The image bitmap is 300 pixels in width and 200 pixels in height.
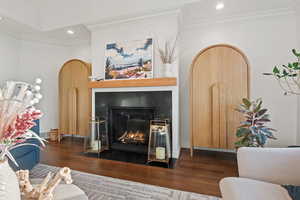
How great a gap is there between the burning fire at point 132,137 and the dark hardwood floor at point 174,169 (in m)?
0.55

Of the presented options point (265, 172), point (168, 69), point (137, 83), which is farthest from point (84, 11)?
point (265, 172)

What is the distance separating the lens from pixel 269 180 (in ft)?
3.59

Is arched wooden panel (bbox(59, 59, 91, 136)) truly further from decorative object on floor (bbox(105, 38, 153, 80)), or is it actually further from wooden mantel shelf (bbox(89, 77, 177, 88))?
decorative object on floor (bbox(105, 38, 153, 80))

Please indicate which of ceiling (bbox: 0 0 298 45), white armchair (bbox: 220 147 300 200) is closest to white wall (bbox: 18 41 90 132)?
ceiling (bbox: 0 0 298 45)

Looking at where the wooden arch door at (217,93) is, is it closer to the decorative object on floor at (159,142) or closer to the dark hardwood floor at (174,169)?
the dark hardwood floor at (174,169)

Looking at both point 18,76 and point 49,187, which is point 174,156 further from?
point 18,76

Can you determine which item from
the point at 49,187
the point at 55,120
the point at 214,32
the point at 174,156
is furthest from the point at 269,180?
the point at 55,120

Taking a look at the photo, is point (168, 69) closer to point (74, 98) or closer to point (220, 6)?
point (220, 6)

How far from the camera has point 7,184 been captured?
630mm

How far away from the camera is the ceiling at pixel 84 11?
261cm

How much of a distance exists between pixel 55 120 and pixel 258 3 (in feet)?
17.2

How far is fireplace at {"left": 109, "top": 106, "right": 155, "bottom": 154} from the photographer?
9.38 ft

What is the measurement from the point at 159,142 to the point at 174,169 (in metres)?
0.49

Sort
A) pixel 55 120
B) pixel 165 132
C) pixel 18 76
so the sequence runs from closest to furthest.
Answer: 1. pixel 165 132
2. pixel 18 76
3. pixel 55 120
